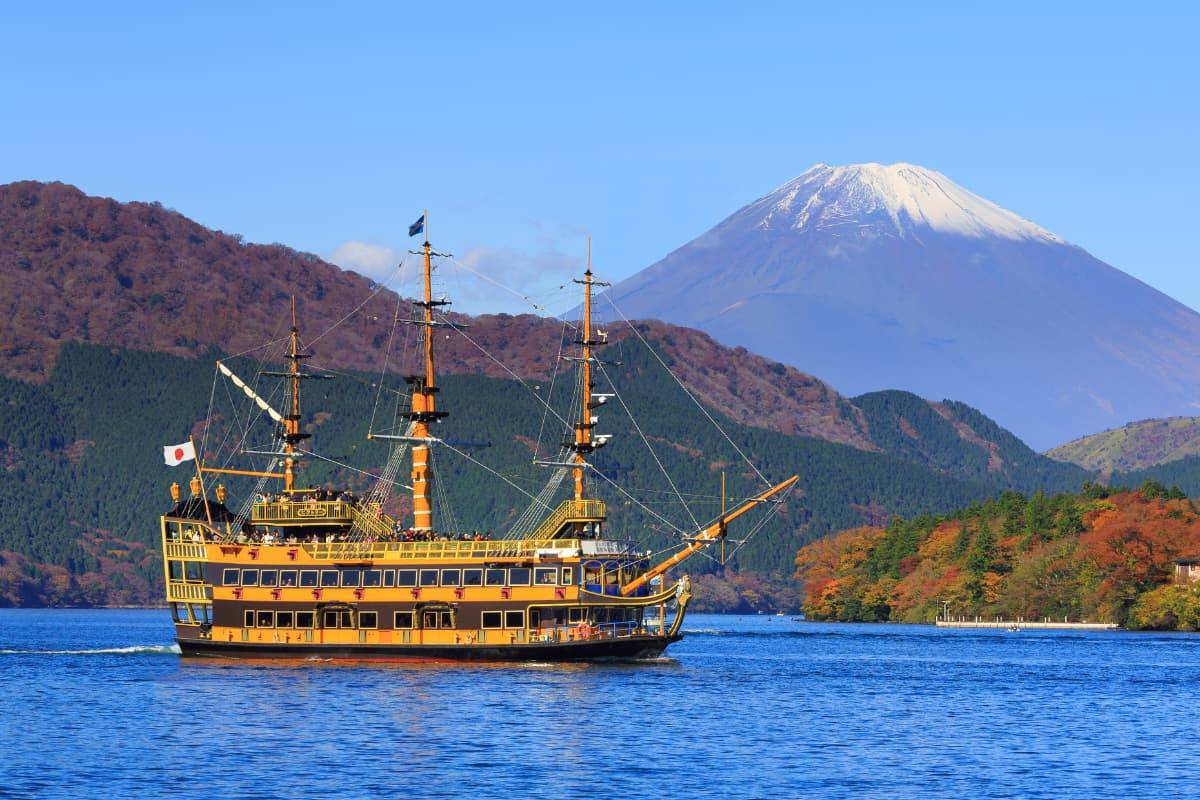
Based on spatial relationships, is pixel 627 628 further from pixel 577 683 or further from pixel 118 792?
pixel 118 792

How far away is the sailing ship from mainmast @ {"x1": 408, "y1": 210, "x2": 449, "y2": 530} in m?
3.65

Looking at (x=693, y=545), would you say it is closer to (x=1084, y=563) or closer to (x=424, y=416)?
(x=424, y=416)

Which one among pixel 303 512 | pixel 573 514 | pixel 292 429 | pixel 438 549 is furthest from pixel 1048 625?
pixel 303 512

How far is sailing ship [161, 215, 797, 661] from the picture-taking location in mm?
100875

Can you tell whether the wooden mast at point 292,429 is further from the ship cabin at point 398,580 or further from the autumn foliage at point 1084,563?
the autumn foliage at point 1084,563

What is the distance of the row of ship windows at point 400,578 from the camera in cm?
10062

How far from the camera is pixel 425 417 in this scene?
112438 mm

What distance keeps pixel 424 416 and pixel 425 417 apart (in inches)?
5.6

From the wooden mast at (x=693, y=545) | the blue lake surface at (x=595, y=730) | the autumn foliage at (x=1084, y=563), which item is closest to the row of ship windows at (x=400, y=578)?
the blue lake surface at (x=595, y=730)

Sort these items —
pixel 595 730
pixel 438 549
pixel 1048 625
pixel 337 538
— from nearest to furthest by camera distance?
pixel 595 730, pixel 438 549, pixel 337 538, pixel 1048 625

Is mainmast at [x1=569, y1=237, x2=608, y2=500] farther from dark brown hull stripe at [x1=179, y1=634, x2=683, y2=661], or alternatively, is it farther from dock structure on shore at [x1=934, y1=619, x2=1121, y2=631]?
dock structure on shore at [x1=934, y1=619, x2=1121, y2=631]

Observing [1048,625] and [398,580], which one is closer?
[398,580]

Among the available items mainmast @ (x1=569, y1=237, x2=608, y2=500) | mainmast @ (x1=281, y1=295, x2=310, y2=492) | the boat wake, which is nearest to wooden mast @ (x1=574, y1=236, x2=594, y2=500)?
mainmast @ (x1=569, y1=237, x2=608, y2=500)

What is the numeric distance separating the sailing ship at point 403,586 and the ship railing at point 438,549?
0.07 m
